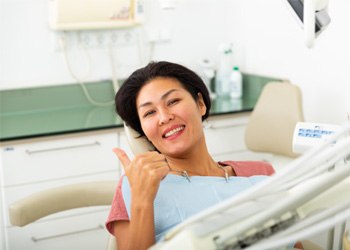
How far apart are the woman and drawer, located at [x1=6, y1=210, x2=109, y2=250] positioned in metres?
1.08

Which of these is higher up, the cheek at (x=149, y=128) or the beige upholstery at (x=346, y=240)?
the cheek at (x=149, y=128)

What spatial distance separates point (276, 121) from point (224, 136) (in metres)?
0.41

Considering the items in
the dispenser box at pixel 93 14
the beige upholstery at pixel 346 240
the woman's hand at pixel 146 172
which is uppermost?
the dispenser box at pixel 93 14

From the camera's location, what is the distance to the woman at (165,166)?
1227 millimetres

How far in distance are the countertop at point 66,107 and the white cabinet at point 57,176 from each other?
75mm

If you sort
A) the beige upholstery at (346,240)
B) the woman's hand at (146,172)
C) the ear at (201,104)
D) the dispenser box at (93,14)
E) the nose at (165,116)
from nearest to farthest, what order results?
the beige upholstery at (346,240) → the woman's hand at (146,172) → the nose at (165,116) → the ear at (201,104) → the dispenser box at (93,14)

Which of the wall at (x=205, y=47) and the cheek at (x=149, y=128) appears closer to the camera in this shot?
the cheek at (x=149, y=128)

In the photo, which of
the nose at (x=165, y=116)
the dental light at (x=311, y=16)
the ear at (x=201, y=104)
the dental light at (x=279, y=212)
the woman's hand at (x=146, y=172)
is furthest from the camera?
the ear at (x=201, y=104)

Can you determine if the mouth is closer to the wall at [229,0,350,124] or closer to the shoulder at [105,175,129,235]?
the shoulder at [105,175,129,235]

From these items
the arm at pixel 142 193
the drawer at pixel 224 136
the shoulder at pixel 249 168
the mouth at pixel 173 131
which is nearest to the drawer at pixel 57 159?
the drawer at pixel 224 136

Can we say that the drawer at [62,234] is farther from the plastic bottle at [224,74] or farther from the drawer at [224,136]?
the plastic bottle at [224,74]

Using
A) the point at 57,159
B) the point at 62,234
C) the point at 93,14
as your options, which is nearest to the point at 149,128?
the point at 57,159

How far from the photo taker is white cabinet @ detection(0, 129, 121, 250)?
2.44 meters

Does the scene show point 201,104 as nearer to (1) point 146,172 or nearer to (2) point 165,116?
(2) point 165,116
